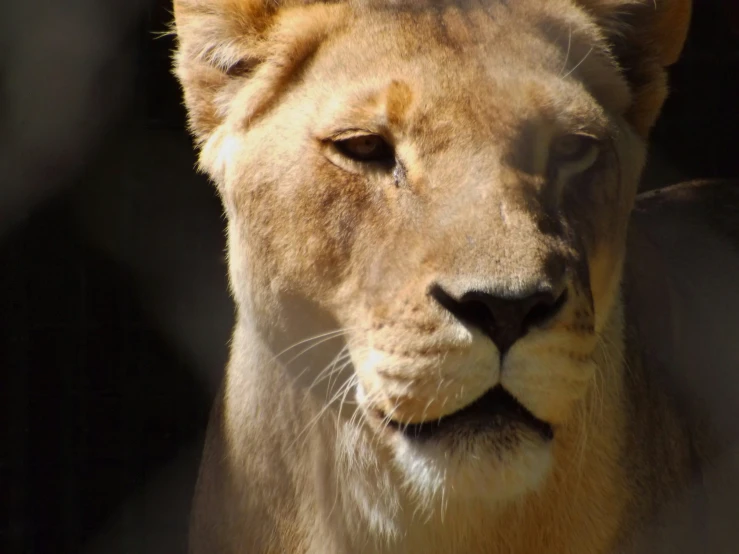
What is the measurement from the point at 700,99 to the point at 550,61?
6.65 ft

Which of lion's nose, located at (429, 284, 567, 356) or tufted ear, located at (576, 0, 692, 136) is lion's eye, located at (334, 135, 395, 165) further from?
tufted ear, located at (576, 0, 692, 136)

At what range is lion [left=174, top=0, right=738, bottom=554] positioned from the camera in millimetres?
1376

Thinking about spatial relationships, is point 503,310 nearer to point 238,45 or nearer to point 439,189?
point 439,189

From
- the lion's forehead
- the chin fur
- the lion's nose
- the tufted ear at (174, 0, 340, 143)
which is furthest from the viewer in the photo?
the tufted ear at (174, 0, 340, 143)

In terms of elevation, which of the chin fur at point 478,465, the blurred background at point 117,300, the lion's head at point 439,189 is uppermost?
the lion's head at point 439,189

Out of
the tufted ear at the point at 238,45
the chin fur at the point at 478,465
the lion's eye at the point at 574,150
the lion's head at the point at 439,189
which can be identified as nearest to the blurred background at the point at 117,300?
the tufted ear at the point at 238,45

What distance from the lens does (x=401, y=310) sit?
4.59 ft

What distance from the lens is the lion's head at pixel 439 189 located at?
135 centimetres

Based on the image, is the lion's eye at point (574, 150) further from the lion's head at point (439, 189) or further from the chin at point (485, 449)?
the chin at point (485, 449)

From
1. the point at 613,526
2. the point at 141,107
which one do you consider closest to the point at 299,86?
the point at 613,526

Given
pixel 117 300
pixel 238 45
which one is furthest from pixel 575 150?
pixel 117 300

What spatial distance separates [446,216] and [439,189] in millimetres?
52

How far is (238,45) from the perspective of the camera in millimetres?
1748

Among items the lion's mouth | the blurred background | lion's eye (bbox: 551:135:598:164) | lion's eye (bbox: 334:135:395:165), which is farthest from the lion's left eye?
the blurred background
